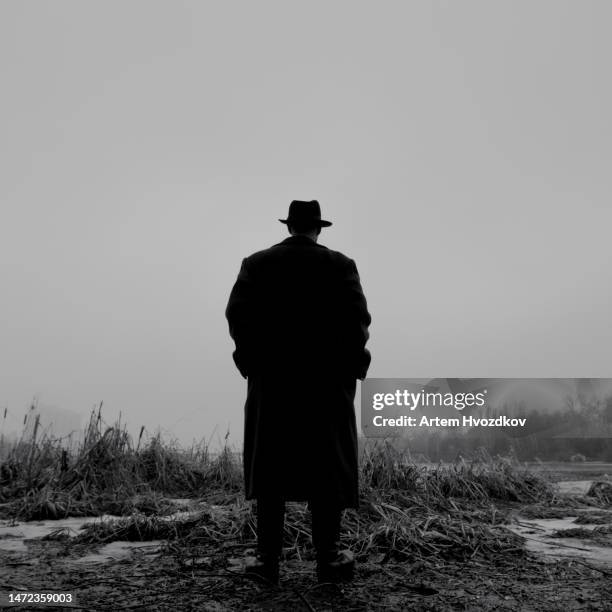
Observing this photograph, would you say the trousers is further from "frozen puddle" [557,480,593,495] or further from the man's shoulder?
"frozen puddle" [557,480,593,495]

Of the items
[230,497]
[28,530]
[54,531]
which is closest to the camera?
[54,531]

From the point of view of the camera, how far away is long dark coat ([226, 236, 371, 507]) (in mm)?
2982

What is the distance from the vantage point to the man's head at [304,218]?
10.8ft

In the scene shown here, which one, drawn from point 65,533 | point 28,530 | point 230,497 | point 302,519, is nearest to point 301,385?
point 302,519

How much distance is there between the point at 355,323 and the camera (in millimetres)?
3061

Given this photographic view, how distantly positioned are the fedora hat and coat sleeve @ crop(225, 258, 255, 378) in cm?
39

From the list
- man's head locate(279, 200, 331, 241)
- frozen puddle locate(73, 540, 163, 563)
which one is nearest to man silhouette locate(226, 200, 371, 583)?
man's head locate(279, 200, 331, 241)

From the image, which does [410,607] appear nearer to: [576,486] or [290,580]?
[290,580]

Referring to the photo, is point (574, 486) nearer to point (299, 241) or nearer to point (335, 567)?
point (335, 567)

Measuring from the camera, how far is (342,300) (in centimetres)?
311

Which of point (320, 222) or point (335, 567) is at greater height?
point (320, 222)

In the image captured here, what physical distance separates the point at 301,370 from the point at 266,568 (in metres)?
0.94

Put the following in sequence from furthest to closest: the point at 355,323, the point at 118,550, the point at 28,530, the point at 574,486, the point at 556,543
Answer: the point at 574,486 → the point at 28,530 → the point at 556,543 → the point at 118,550 → the point at 355,323

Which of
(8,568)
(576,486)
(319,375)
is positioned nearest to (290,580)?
(319,375)
